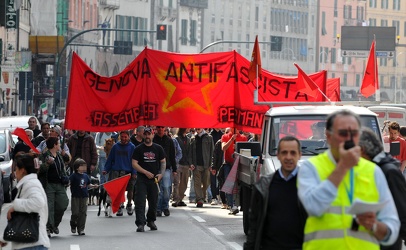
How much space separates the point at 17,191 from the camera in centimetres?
1118

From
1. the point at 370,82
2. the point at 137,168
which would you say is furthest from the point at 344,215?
the point at 370,82

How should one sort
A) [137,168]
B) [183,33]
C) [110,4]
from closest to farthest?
1. [137,168]
2. [110,4]
3. [183,33]

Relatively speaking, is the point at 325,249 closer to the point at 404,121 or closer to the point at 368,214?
the point at 368,214

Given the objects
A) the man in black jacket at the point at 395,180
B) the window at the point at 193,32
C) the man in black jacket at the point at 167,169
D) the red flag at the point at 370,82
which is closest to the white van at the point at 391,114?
the red flag at the point at 370,82

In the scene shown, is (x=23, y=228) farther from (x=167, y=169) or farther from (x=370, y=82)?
(x=370, y=82)

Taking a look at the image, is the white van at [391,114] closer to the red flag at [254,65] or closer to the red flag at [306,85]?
the red flag at [306,85]

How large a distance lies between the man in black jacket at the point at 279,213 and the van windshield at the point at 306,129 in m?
7.70

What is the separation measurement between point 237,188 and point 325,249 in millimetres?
12832

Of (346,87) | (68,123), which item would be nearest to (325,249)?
(68,123)

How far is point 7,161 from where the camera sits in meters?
30.0

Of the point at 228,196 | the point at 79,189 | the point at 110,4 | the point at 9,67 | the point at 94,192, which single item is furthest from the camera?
the point at 110,4

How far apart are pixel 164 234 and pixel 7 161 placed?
10043mm

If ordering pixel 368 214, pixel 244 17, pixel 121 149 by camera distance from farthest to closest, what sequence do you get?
pixel 244 17 < pixel 121 149 < pixel 368 214

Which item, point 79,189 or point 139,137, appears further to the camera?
point 139,137
